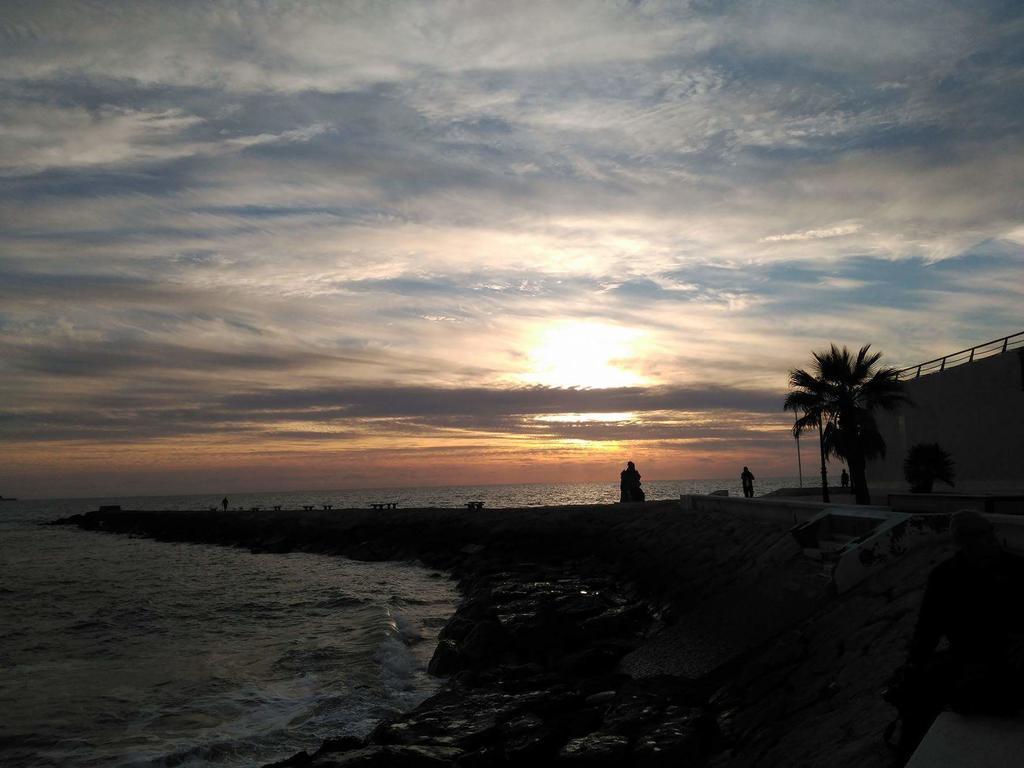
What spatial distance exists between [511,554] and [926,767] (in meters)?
27.9

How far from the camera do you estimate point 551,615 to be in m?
15.8

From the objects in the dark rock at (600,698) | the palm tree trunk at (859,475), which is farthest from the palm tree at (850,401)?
the dark rock at (600,698)

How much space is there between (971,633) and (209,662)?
663 inches

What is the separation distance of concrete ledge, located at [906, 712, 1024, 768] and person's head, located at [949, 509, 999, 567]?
87 centimetres

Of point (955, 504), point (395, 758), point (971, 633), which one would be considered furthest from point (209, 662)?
point (971, 633)

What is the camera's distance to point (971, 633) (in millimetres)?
4453

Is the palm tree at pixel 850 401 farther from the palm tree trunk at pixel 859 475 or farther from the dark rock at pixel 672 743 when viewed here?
the dark rock at pixel 672 743

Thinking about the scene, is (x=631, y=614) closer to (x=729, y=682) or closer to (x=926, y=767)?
(x=729, y=682)

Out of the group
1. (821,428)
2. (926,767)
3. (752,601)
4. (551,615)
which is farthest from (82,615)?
(926,767)

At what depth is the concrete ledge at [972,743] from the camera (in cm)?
396

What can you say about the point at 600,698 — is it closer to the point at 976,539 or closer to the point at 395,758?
the point at 395,758

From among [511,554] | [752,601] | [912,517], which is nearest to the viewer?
[912,517]

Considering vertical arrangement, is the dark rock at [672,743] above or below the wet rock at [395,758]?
above

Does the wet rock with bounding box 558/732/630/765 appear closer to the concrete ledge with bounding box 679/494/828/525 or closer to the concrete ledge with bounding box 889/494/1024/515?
the concrete ledge with bounding box 679/494/828/525
